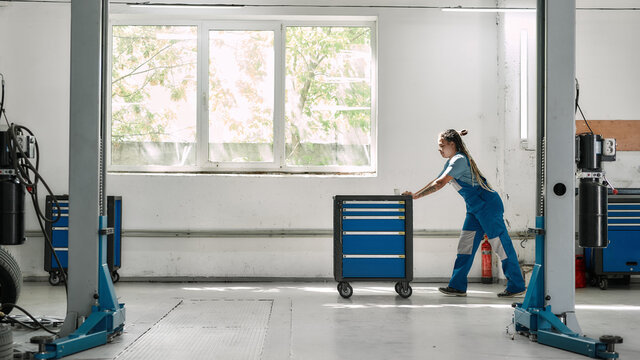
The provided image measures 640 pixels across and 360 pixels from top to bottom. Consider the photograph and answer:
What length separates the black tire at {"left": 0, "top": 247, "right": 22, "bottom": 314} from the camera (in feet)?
12.5

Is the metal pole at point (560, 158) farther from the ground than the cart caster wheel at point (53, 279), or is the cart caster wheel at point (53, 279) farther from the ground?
the metal pole at point (560, 158)

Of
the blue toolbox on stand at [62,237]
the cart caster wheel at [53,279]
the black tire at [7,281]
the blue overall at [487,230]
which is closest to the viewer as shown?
the black tire at [7,281]

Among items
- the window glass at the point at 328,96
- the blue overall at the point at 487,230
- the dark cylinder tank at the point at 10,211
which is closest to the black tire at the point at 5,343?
the dark cylinder tank at the point at 10,211

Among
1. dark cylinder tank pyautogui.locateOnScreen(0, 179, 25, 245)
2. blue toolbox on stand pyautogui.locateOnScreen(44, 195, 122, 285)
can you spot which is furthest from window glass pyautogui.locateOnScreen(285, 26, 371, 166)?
dark cylinder tank pyautogui.locateOnScreen(0, 179, 25, 245)

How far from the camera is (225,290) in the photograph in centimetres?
534

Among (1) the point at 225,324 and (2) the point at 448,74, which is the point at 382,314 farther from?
(2) the point at 448,74

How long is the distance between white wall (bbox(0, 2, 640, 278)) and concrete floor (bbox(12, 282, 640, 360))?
35 cm

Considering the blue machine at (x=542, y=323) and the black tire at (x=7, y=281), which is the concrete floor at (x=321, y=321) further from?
the black tire at (x=7, y=281)

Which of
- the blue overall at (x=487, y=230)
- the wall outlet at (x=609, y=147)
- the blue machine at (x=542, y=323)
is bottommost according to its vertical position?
the blue machine at (x=542, y=323)

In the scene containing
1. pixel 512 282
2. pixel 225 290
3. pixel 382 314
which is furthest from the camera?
pixel 225 290

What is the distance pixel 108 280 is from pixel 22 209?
2.08 ft

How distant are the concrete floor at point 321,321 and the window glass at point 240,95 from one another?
1.40m

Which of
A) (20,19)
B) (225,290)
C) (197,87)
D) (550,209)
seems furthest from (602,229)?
(20,19)

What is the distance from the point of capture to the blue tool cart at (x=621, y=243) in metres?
5.55
